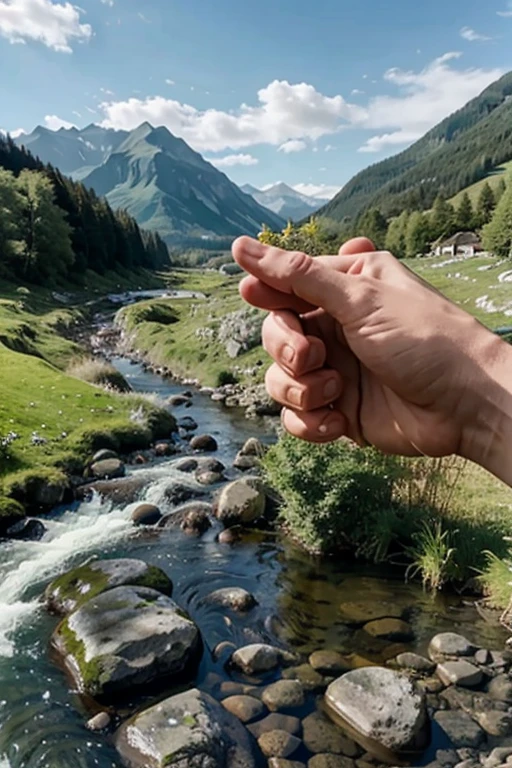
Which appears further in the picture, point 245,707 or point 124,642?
point 124,642

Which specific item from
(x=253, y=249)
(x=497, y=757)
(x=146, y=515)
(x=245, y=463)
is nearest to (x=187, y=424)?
(x=245, y=463)

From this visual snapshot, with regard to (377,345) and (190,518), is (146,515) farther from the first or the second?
A: (377,345)

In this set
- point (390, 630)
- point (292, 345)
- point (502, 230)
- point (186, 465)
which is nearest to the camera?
point (292, 345)

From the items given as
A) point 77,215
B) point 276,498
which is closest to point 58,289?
point 77,215

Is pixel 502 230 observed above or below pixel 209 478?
above

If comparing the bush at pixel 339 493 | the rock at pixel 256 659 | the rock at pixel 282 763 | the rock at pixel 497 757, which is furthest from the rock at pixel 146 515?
the rock at pixel 497 757

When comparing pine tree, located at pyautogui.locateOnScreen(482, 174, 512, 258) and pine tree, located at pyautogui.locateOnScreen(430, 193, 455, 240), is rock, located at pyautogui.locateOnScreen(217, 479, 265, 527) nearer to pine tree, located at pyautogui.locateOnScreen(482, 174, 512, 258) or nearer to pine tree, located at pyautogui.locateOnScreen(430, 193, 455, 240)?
pine tree, located at pyautogui.locateOnScreen(482, 174, 512, 258)

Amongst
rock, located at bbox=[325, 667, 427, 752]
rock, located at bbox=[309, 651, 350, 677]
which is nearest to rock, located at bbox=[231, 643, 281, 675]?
rock, located at bbox=[309, 651, 350, 677]

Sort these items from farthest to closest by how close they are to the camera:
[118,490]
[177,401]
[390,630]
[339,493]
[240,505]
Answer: [177,401], [118,490], [240,505], [339,493], [390,630]
